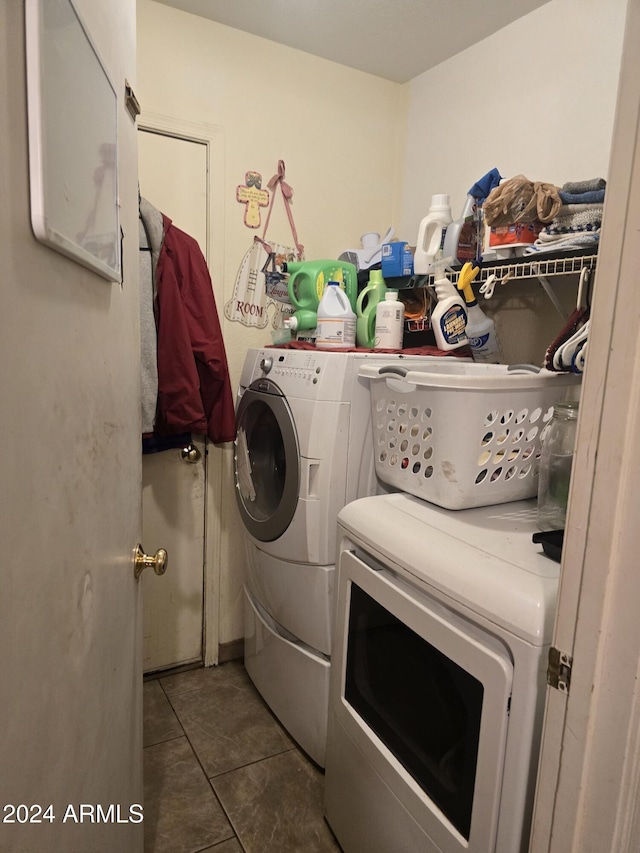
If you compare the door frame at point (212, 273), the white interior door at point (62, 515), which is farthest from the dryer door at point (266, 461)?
the white interior door at point (62, 515)

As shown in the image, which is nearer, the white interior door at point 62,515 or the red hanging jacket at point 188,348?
the white interior door at point 62,515

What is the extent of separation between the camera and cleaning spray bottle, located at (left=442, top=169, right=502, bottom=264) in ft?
5.31

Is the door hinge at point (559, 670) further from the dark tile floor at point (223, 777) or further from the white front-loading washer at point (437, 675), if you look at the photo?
the dark tile floor at point (223, 777)

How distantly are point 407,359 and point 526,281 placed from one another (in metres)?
0.52

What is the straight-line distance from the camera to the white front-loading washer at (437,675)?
0.77 m

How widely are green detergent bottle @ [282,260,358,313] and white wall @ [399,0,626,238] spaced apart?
0.48 meters

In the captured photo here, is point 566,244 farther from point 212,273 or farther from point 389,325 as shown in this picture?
point 212,273

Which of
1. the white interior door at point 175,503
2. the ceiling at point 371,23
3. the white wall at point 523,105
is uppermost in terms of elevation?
the ceiling at point 371,23

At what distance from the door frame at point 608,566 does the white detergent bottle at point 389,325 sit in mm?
1178

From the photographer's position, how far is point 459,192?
198cm

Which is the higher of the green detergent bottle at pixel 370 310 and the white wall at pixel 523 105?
the white wall at pixel 523 105

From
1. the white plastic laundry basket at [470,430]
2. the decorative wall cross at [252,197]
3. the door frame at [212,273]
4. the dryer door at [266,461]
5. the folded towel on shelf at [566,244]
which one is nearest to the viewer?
the white plastic laundry basket at [470,430]

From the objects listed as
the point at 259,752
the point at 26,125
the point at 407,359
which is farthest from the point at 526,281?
the point at 259,752

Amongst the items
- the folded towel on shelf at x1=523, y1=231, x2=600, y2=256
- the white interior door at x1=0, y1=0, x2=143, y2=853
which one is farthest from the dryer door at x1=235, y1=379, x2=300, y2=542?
the folded towel on shelf at x1=523, y1=231, x2=600, y2=256
